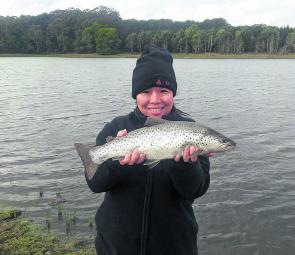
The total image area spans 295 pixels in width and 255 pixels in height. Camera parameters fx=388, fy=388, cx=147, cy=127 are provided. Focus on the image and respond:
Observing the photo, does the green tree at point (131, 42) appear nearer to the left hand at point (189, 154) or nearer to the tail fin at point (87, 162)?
the tail fin at point (87, 162)

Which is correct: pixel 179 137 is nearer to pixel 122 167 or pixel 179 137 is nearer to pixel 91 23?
pixel 122 167

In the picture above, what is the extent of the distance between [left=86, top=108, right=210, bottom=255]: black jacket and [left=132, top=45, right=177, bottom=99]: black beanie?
953mm

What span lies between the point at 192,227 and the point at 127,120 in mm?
1445

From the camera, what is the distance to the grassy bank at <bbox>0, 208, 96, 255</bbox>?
7.25 meters

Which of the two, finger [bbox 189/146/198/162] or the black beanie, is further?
the black beanie

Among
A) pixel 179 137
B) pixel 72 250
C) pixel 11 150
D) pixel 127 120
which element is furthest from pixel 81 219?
pixel 11 150

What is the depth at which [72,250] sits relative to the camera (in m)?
7.56

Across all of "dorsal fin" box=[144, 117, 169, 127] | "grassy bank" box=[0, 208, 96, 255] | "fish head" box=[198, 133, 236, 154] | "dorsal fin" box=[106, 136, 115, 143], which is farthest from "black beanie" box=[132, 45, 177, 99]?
"grassy bank" box=[0, 208, 96, 255]

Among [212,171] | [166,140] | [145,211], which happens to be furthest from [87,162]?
[212,171]

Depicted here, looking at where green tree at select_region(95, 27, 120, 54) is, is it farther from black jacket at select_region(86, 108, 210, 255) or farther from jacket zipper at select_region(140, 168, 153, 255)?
jacket zipper at select_region(140, 168, 153, 255)

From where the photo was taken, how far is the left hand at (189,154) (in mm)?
3906

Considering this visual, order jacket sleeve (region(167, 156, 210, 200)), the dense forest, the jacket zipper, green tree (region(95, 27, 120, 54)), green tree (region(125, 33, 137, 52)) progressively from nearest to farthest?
1. jacket sleeve (region(167, 156, 210, 200))
2. the jacket zipper
3. green tree (region(95, 27, 120, 54))
4. the dense forest
5. green tree (region(125, 33, 137, 52))

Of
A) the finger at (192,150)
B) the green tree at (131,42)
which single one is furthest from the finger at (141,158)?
the green tree at (131,42)

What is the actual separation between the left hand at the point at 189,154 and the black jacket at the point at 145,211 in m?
0.15
